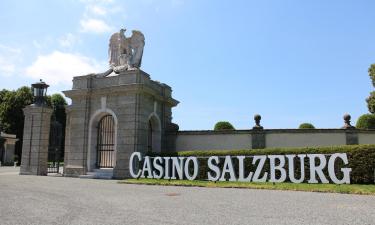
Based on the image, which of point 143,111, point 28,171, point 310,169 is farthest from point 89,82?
point 310,169

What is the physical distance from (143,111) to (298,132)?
875 centimetres

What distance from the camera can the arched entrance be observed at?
19812mm

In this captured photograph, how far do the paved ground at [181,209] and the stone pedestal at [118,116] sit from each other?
7.21 m

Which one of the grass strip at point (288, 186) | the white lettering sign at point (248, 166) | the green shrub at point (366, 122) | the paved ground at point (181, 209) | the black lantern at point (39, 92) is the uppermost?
the black lantern at point (39, 92)

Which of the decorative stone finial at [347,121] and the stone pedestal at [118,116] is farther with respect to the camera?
the decorative stone finial at [347,121]

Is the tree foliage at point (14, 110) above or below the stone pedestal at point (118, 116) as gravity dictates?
above

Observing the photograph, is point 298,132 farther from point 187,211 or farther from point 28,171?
point 28,171

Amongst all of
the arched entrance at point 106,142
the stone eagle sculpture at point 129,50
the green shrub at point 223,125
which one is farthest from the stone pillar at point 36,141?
the green shrub at point 223,125

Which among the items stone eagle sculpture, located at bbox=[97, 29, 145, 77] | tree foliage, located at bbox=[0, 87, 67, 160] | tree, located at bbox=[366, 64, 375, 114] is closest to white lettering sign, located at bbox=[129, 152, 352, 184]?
stone eagle sculpture, located at bbox=[97, 29, 145, 77]

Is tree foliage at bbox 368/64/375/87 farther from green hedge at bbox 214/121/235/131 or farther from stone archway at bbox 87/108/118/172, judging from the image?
stone archway at bbox 87/108/118/172

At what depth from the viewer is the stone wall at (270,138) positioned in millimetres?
18031

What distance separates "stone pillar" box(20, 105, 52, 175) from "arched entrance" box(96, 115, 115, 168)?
155 inches

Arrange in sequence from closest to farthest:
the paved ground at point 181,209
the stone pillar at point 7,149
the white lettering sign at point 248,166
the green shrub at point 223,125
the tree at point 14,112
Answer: the paved ground at point 181,209 < the white lettering sign at point 248,166 < the green shrub at point 223,125 < the stone pillar at point 7,149 < the tree at point 14,112

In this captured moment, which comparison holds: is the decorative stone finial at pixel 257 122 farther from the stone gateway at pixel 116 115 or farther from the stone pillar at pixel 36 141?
the stone pillar at pixel 36 141
